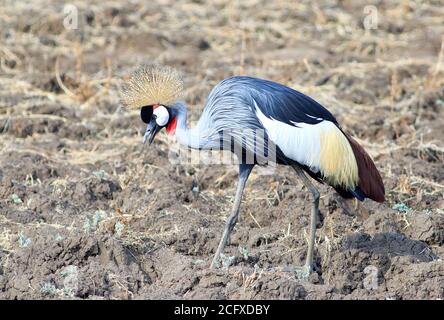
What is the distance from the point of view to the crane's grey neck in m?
5.54

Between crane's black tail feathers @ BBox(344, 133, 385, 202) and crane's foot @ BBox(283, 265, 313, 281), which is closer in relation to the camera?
crane's foot @ BBox(283, 265, 313, 281)

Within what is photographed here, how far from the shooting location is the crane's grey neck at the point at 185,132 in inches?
218

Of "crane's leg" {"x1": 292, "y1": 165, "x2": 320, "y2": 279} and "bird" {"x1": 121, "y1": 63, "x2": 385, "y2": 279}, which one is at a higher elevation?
"bird" {"x1": 121, "y1": 63, "x2": 385, "y2": 279}

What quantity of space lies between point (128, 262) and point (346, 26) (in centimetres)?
753

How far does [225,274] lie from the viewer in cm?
528

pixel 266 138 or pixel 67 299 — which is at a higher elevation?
pixel 266 138

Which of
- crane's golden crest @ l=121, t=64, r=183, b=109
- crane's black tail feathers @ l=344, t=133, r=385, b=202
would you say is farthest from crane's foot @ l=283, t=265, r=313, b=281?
crane's golden crest @ l=121, t=64, r=183, b=109

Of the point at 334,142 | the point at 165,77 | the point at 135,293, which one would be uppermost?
the point at 165,77

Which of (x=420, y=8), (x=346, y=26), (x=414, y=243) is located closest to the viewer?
(x=414, y=243)

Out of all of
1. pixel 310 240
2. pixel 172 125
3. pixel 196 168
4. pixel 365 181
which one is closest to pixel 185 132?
pixel 172 125

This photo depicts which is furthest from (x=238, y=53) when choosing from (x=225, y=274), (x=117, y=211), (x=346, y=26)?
(x=225, y=274)

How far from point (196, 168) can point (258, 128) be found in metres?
2.03

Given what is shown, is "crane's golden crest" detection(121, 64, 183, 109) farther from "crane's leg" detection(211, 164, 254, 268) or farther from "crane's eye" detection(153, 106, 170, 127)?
"crane's leg" detection(211, 164, 254, 268)

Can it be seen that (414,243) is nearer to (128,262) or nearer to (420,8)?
(128,262)
